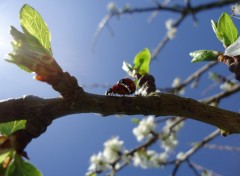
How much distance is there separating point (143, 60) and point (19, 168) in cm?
42

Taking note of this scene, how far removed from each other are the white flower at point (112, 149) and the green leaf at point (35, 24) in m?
2.94

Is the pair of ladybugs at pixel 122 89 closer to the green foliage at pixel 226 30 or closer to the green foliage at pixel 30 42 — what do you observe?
the green foliage at pixel 30 42

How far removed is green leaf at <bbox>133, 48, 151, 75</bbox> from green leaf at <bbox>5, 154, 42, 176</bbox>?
376 millimetres

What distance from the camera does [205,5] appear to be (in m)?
3.04

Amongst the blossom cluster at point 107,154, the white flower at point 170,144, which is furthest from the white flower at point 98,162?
the white flower at point 170,144

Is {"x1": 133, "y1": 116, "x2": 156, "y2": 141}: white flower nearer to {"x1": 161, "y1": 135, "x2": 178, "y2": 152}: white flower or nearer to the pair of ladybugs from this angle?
{"x1": 161, "y1": 135, "x2": 178, "y2": 152}: white flower

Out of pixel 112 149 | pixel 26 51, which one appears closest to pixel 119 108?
pixel 26 51

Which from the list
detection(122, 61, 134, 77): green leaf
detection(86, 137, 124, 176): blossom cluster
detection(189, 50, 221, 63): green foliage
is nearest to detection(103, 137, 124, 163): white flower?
detection(86, 137, 124, 176): blossom cluster

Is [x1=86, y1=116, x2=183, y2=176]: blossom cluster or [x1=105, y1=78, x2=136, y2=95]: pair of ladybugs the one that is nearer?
[x1=105, y1=78, x2=136, y2=95]: pair of ladybugs

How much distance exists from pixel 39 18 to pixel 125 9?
298cm

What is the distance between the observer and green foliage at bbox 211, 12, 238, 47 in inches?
32.9

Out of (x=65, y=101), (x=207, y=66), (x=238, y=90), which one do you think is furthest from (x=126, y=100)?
(x=207, y=66)

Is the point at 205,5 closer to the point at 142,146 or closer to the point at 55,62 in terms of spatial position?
the point at 142,146

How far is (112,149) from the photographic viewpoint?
146 inches
